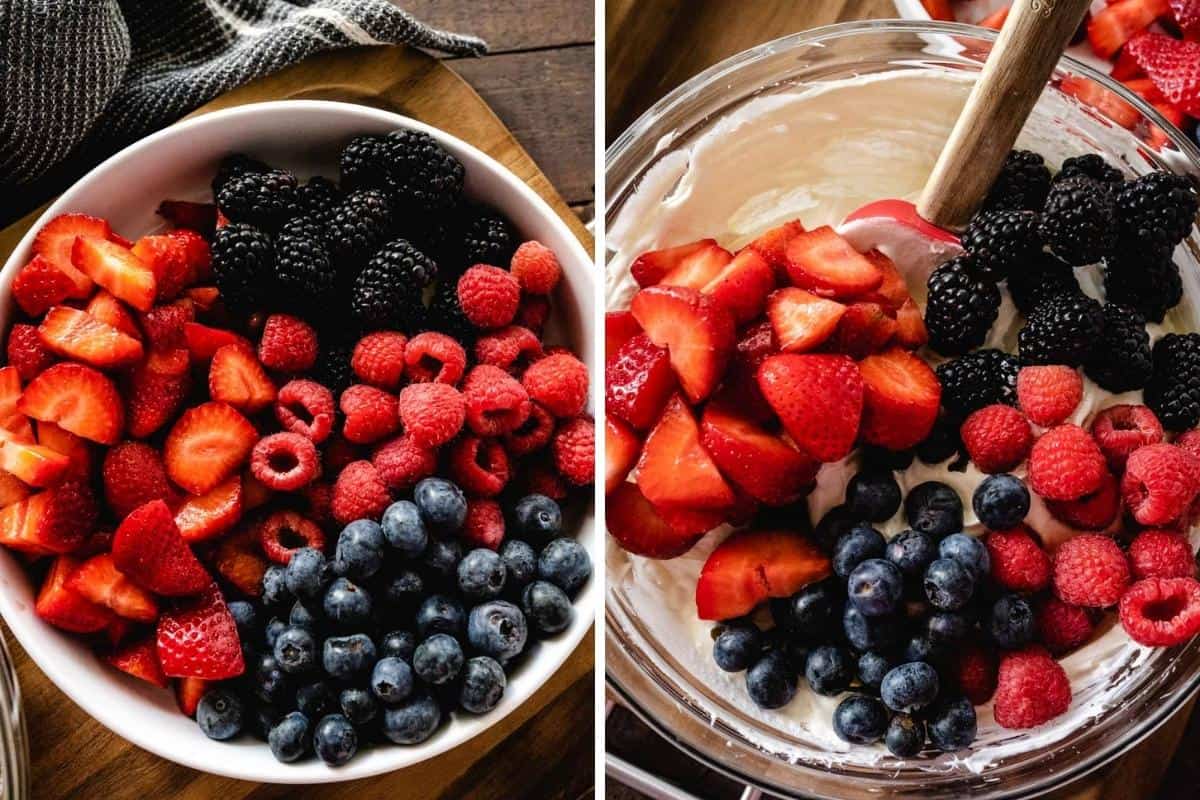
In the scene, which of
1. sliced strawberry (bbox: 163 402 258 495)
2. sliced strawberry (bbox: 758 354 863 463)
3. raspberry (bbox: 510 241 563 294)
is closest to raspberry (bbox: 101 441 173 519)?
sliced strawberry (bbox: 163 402 258 495)

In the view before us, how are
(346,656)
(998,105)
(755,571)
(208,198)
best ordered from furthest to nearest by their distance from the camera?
(208,198)
(346,656)
(755,571)
(998,105)

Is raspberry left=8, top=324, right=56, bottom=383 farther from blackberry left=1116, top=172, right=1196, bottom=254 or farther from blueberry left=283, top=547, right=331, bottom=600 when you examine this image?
blackberry left=1116, top=172, right=1196, bottom=254

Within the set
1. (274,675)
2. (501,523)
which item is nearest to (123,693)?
(274,675)

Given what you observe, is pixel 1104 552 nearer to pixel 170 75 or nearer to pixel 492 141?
pixel 492 141

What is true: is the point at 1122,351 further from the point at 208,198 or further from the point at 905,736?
the point at 208,198

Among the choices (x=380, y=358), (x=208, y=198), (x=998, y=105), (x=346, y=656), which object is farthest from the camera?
(x=208, y=198)

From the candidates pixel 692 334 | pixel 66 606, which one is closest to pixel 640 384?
pixel 692 334
